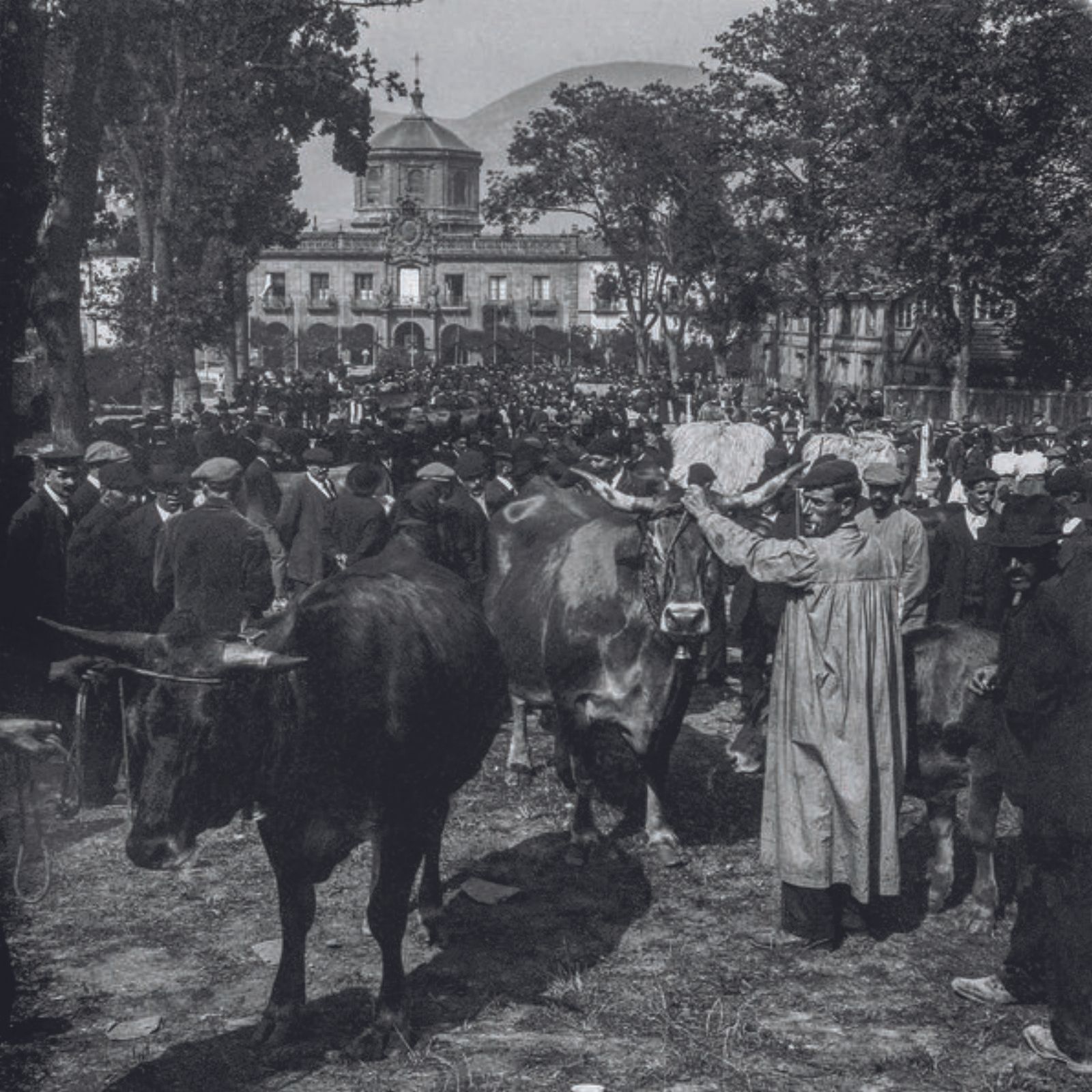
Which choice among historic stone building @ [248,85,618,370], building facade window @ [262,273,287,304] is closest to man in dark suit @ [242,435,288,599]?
historic stone building @ [248,85,618,370]

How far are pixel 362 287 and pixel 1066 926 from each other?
9276 cm

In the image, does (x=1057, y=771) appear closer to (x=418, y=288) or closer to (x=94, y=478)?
(x=94, y=478)

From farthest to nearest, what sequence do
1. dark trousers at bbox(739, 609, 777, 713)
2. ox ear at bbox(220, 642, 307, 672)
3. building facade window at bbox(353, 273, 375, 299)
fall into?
building facade window at bbox(353, 273, 375, 299)
dark trousers at bbox(739, 609, 777, 713)
ox ear at bbox(220, 642, 307, 672)

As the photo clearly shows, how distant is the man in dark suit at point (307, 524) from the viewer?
12.2 metres

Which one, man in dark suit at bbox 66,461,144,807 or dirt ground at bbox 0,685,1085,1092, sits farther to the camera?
man in dark suit at bbox 66,461,144,807

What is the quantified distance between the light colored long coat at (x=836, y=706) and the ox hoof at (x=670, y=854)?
134cm

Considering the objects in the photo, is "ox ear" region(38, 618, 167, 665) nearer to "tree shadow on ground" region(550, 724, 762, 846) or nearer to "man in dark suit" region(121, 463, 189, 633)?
"tree shadow on ground" region(550, 724, 762, 846)

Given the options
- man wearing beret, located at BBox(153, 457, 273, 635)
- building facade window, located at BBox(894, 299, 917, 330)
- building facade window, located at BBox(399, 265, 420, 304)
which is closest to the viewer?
man wearing beret, located at BBox(153, 457, 273, 635)

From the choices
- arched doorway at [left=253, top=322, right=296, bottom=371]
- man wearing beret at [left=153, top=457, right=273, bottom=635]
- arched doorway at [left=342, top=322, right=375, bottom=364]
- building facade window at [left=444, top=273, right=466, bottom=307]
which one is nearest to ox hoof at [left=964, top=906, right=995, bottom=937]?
man wearing beret at [left=153, top=457, right=273, bottom=635]

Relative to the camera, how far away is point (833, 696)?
22.1 ft

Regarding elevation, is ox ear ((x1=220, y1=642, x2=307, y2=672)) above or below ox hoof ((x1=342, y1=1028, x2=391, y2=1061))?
above

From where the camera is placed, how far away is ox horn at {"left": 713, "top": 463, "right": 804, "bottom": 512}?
7.05 meters

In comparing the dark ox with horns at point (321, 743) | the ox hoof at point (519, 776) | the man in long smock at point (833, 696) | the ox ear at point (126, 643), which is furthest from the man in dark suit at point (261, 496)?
the ox ear at point (126, 643)

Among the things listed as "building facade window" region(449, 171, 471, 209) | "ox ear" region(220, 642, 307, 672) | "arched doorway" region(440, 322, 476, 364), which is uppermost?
"building facade window" region(449, 171, 471, 209)
